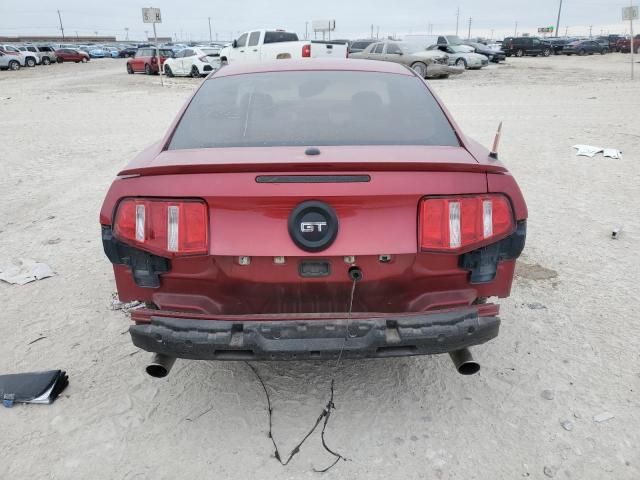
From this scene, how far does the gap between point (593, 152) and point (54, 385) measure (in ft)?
26.9

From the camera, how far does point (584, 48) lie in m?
44.7

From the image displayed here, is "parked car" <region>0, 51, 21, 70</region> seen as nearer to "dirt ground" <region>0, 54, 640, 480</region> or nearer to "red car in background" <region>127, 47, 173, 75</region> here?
"red car in background" <region>127, 47, 173, 75</region>

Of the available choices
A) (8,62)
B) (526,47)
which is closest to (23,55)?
(8,62)

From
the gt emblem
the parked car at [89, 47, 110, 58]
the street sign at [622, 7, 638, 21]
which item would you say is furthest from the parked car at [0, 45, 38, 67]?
the gt emblem

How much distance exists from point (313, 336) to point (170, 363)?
0.75 meters

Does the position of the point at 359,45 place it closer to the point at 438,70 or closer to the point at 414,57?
the point at 414,57

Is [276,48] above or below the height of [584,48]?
above

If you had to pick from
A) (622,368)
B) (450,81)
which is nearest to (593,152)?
(622,368)

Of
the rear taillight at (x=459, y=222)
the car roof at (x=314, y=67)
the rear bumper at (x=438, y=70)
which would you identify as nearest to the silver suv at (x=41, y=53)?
the rear bumper at (x=438, y=70)

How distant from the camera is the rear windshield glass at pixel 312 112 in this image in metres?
2.71

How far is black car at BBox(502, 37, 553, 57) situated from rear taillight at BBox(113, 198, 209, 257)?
47.0 m

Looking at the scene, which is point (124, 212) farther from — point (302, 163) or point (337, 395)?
point (337, 395)

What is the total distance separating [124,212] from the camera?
7.43ft

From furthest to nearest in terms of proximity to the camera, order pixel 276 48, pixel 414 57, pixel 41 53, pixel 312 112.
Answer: pixel 41 53 < pixel 414 57 < pixel 276 48 < pixel 312 112
